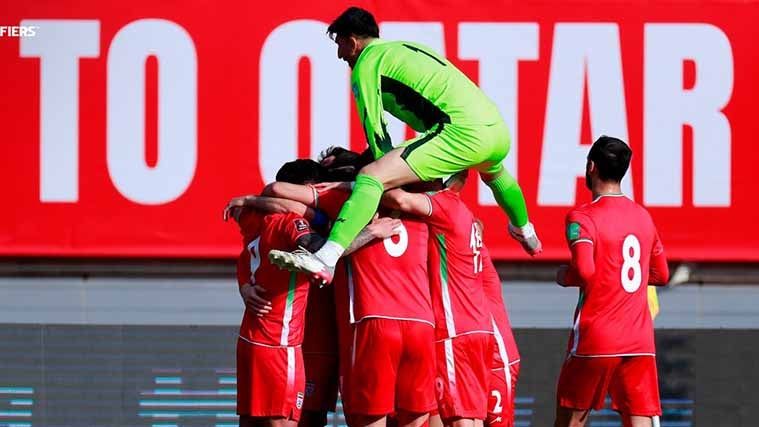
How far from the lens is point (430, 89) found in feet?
17.7

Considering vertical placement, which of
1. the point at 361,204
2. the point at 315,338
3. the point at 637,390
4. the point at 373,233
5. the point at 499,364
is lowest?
the point at 637,390

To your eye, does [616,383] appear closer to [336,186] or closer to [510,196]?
[510,196]

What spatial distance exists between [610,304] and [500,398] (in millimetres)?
707

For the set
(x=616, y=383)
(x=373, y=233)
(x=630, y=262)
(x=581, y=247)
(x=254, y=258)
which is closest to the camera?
(x=373, y=233)

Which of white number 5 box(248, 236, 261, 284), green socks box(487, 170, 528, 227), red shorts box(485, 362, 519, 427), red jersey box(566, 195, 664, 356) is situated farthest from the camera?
red shorts box(485, 362, 519, 427)

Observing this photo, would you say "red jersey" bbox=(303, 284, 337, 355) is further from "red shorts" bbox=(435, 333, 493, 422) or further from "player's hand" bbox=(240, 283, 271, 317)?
"red shorts" bbox=(435, 333, 493, 422)

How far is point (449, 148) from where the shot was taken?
533cm

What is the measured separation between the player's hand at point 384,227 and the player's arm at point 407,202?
0.06 metres

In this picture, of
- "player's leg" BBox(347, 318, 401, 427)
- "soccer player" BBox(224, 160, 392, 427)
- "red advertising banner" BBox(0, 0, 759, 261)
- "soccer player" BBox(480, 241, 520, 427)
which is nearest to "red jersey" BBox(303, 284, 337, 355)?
"soccer player" BBox(224, 160, 392, 427)

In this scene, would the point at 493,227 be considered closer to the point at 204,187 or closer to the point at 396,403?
the point at 204,187

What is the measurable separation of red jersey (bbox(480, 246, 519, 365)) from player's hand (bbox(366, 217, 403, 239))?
0.79 m

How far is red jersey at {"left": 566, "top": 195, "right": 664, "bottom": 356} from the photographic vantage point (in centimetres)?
584

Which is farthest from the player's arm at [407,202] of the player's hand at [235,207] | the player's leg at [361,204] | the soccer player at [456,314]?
the player's hand at [235,207]

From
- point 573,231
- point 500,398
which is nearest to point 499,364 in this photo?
point 500,398
